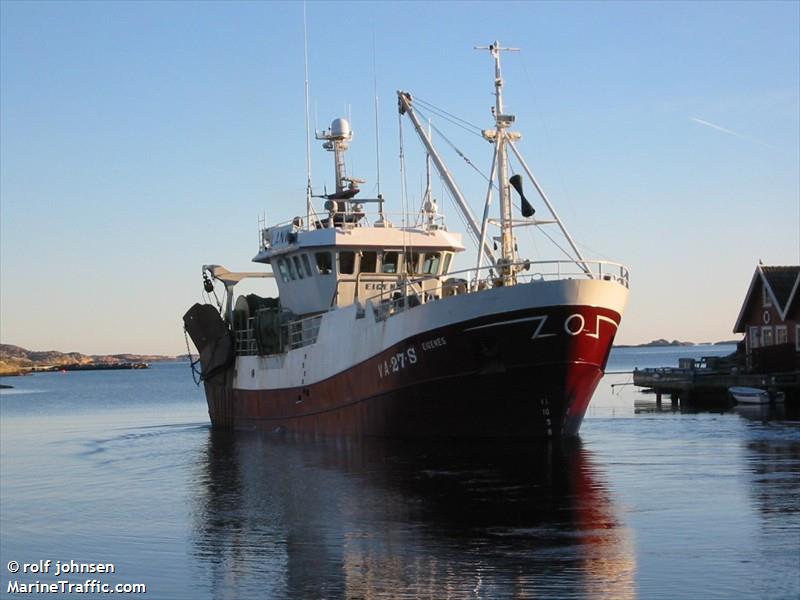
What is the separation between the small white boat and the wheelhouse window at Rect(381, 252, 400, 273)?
1822cm

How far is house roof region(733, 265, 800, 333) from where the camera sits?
5153cm

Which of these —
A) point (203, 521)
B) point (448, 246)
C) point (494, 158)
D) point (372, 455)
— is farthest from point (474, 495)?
point (448, 246)

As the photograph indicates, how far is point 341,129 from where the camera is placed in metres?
42.7

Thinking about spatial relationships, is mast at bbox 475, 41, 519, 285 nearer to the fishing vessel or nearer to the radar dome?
the fishing vessel

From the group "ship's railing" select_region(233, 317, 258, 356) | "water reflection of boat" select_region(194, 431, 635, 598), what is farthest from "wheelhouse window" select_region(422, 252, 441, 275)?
"water reflection of boat" select_region(194, 431, 635, 598)

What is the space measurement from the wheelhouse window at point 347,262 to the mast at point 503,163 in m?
6.38

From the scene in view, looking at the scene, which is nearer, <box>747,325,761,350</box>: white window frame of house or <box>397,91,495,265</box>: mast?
<box>397,91,495,265</box>: mast

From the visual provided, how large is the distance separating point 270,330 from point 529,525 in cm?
2225

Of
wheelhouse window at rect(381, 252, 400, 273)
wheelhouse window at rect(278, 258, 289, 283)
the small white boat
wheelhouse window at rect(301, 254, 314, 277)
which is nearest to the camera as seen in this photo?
wheelhouse window at rect(381, 252, 400, 273)

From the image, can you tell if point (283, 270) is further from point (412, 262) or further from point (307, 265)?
point (412, 262)

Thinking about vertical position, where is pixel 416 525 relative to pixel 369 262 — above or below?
below

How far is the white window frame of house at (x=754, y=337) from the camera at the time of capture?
55.2m

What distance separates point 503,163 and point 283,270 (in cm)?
1088

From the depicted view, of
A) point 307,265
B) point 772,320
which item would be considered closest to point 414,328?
point 307,265
